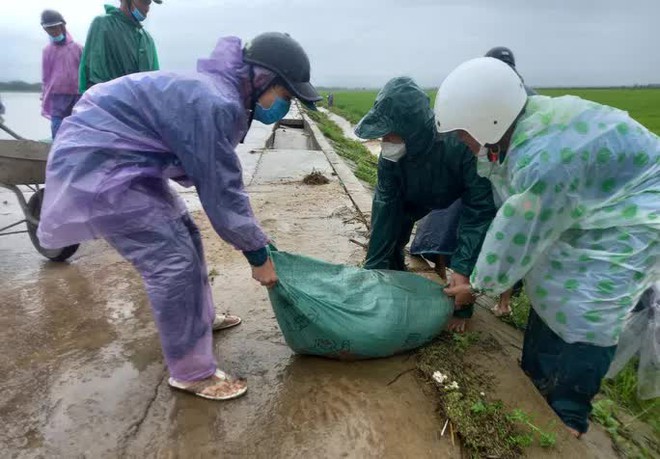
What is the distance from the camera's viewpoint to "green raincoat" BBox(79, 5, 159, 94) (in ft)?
11.2

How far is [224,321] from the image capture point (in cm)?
263

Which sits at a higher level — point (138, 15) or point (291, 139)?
point (138, 15)

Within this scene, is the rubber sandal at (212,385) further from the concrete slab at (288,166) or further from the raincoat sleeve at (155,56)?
the concrete slab at (288,166)

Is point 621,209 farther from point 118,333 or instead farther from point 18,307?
point 18,307

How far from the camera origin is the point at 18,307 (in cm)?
284

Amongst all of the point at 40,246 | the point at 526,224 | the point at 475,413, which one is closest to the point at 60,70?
the point at 40,246

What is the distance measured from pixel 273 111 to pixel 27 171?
2.15 metres

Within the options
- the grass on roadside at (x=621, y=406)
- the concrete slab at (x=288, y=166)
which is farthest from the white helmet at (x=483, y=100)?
the concrete slab at (x=288, y=166)

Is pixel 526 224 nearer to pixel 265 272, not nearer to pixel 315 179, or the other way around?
pixel 265 272

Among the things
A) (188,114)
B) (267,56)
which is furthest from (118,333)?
(267,56)

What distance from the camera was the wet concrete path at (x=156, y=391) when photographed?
180 centimetres

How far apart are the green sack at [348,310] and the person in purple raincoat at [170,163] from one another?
21 centimetres

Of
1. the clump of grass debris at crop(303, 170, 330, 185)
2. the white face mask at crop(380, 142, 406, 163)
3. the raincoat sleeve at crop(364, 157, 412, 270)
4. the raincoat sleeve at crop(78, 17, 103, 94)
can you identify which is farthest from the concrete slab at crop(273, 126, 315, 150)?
the white face mask at crop(380, 142, 406, 163)

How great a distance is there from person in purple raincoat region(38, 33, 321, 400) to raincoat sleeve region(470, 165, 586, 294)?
86 cm
